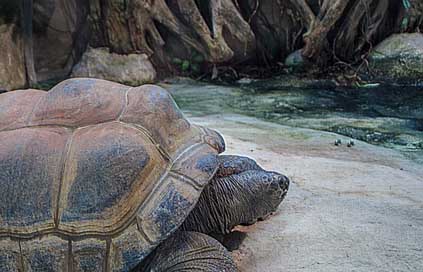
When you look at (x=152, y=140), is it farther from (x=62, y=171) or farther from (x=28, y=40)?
(x=28, y=40)

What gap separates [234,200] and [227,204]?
0.03 meters

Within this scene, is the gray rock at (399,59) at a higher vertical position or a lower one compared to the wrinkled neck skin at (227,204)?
lower

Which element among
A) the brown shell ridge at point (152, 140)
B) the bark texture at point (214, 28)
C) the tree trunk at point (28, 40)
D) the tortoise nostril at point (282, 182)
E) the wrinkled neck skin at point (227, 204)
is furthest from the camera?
the bark texture at point (214, 28)

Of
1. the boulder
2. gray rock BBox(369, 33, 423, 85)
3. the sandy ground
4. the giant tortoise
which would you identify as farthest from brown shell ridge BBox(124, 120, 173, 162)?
gray rock BBox(369, 33, 423, 85)

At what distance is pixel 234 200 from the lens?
1937 mm

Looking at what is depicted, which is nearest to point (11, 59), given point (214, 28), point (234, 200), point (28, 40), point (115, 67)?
point (28, 40)

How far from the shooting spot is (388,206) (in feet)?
7.52

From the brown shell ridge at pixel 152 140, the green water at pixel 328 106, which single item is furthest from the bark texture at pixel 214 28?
the brown shell ridge at pixel 152 140

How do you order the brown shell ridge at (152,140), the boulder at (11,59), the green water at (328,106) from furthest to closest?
the boulder at (11,59)
the green water at (328,106)
the brown shell ridge at (152,140)

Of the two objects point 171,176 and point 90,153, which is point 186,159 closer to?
point 171,176

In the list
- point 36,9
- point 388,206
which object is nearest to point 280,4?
point 36,9

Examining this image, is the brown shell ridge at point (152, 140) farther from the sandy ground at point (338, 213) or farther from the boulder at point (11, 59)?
the boulder at point (11, 59)

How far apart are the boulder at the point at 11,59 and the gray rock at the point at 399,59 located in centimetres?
486

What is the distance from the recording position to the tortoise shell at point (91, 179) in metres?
1.63
